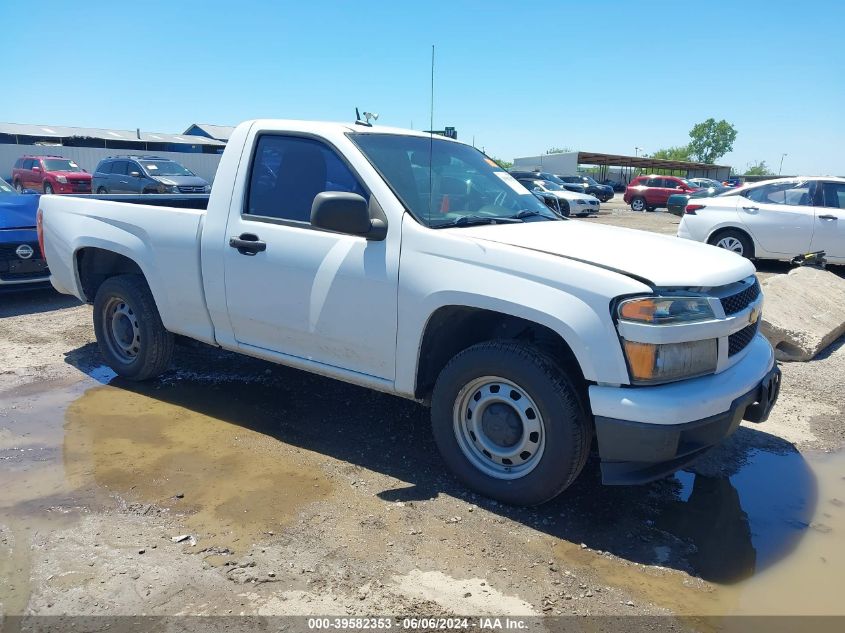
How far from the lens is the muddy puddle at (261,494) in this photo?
9.32 feet

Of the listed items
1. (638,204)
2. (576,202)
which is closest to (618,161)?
(638,204)

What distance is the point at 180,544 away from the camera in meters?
3.03

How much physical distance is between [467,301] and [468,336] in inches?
18.6

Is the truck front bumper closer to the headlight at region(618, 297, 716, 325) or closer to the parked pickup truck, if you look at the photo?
the parked pickup truck

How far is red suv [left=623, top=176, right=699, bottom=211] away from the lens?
31.8m

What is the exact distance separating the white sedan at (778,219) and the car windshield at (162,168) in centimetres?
1537

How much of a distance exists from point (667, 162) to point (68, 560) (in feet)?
213

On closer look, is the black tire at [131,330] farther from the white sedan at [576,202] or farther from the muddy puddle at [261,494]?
the white sedan at [576,202]

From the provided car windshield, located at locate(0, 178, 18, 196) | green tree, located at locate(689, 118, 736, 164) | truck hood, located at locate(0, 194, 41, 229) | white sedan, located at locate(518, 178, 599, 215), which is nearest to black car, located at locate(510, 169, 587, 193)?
white sedan, located at locate(518, 178, 599, 215)

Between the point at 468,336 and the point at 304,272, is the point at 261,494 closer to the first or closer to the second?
the point at 304,272

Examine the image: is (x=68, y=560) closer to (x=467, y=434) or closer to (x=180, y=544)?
(x=180, y=544)

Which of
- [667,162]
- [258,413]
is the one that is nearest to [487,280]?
[258,413]

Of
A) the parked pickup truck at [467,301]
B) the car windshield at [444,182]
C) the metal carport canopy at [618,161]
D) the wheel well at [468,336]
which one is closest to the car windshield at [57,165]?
the parked pickup truck at [467,301]

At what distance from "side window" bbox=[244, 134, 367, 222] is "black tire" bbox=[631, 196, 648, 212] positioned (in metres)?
31.0
